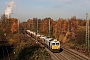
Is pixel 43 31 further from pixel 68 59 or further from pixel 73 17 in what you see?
pixel 68 59

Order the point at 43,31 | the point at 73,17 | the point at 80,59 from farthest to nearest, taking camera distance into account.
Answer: the point at 43,31 → the point at 73,17 → the point at 80,59

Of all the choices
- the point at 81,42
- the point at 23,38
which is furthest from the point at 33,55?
the point at 23,38

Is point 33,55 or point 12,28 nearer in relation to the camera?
point 33,55

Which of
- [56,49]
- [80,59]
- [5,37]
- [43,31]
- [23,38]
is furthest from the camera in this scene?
[43,31]

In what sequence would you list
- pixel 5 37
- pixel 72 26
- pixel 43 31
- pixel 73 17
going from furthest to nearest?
pixel 43 31, pixel 5 37, pixel 73 17, pixel 72 26

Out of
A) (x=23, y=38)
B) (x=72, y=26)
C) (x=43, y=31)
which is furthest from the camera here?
(x=43, y=31)

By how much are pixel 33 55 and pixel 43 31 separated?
45086mm

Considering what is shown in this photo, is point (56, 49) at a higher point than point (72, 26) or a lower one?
lower

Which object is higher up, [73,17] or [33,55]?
[73,17]

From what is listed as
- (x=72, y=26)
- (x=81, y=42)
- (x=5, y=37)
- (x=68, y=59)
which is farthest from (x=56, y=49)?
(x=5, y=37)

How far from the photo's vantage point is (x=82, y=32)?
130 feet

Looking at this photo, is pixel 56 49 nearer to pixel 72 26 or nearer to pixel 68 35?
pixel 68 35

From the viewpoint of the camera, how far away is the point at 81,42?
3912cm

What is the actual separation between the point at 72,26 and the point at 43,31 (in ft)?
65.3
